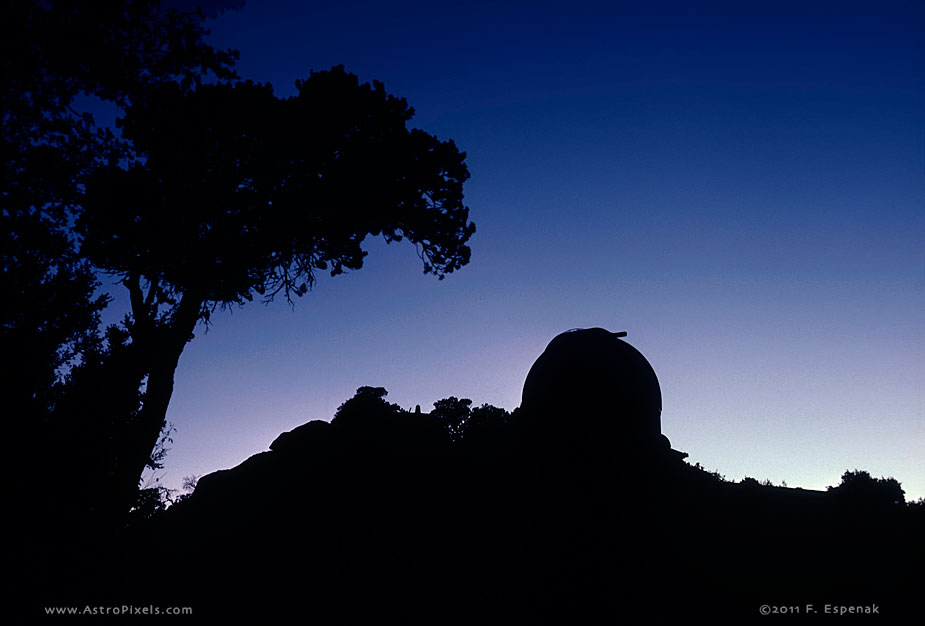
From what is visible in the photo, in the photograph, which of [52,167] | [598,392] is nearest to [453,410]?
[598,392]

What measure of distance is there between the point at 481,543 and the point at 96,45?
45.6 ft

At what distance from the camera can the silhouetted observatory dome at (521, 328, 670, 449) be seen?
13.7 m

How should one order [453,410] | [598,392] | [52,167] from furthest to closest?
[453,410], [598,392], [52,167]

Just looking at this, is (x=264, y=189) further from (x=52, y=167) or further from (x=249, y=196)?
(x=52, y=167)

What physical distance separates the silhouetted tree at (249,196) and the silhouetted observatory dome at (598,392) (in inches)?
214

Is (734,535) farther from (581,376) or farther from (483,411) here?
(483,411)

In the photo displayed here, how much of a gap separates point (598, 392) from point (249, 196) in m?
13.0

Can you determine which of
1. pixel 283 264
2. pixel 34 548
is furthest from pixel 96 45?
pixel 34 548

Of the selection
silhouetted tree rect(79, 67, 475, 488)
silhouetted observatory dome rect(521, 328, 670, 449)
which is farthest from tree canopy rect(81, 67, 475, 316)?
silhouetted observatory dome rect(521, 328, 670, 449)

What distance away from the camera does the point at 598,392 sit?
46.5 feet

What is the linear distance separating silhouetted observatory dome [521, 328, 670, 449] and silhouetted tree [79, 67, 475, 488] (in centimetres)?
543

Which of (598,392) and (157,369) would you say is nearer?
(157,369)

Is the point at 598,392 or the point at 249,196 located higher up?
the point at 249,196

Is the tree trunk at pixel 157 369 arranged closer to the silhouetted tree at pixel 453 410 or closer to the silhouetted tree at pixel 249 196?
the silhouetted tree at pixel 249 196
